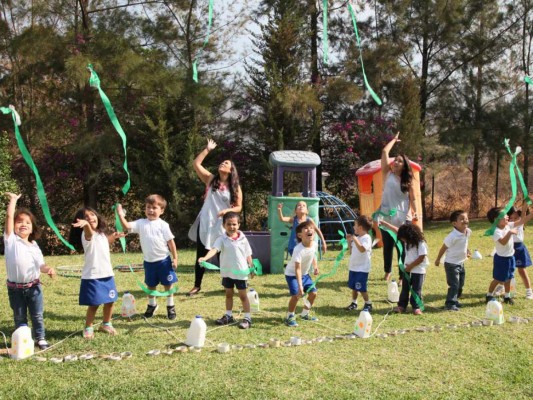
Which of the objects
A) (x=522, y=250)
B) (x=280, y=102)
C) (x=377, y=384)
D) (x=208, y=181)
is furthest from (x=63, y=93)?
(x=377, y=384)

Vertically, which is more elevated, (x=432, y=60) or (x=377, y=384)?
(x=432, y=60)

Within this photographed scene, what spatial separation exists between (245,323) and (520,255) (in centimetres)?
348

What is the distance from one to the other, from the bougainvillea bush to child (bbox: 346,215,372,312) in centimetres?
1099

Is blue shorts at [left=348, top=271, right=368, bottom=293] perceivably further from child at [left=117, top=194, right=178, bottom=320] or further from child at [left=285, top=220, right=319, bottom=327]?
child at [left=117, top=194, right=178, bottom=320]

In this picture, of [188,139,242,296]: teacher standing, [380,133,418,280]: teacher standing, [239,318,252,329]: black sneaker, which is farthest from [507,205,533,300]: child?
[239,318,252,329]: black sneaker

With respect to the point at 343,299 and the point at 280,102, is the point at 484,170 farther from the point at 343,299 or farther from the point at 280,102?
the point at 343,299

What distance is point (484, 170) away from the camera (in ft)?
66.3

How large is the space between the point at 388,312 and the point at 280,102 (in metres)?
10.0

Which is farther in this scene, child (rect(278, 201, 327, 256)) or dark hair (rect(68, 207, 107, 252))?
child (rect(278, 201, 327, 256))

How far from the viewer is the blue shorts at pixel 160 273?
491cm

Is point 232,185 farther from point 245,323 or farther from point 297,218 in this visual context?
point 245,323

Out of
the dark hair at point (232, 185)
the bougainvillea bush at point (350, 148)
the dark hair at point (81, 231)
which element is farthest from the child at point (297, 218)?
the bougainvillea bush at point (350, 148)

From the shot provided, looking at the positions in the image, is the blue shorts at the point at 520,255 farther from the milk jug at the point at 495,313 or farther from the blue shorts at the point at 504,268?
the milk jug at the point at 495,313

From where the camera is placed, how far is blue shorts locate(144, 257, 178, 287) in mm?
4914
